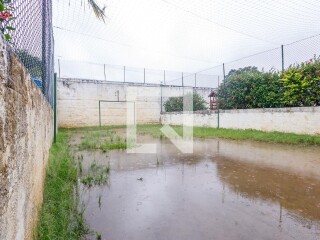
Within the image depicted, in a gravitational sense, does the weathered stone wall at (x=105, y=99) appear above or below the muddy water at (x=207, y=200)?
above

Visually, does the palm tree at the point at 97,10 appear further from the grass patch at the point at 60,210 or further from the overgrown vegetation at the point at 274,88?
the overgrown vegetation at the point at 274,88

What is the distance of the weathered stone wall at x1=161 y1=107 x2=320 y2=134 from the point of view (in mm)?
7098

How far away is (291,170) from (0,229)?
3996 millimetres

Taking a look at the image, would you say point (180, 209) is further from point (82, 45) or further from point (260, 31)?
point (82, 45)

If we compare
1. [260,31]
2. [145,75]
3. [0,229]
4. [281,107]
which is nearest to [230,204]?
[0,229]

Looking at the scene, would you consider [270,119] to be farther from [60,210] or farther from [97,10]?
[60,210]

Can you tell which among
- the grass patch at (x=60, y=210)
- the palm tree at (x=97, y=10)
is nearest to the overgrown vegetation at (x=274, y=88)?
the palm tree at (x=97, y=10)

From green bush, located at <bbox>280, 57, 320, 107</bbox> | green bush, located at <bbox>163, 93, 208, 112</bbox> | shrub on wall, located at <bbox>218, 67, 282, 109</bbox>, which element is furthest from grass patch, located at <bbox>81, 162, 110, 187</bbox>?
green bush, located at <bbox>163, 93, 208, 112</bbox>

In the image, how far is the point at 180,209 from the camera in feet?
7.22

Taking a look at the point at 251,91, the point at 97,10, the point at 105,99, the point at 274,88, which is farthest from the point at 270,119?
the point at 105,99

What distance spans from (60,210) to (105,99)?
14.0 meters

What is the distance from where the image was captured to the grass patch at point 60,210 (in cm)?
163

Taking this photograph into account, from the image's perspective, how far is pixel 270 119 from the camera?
8438 millimetres

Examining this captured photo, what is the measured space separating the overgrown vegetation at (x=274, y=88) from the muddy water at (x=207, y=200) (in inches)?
168
